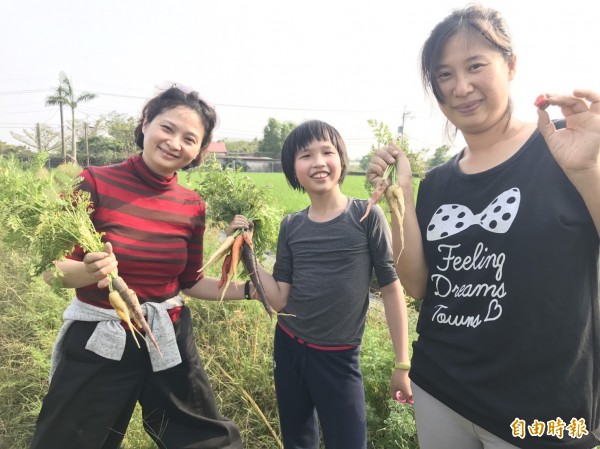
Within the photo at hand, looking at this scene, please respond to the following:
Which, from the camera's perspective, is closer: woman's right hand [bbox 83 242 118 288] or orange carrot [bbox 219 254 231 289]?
woman's right hand [bbox 83 242 118 288]

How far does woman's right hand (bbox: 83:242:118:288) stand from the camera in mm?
1666

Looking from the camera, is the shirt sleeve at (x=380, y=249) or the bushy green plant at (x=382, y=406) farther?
the bushy green plant at (x=382, y=406)

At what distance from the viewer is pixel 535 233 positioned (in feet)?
4.12

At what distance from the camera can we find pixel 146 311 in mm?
1975

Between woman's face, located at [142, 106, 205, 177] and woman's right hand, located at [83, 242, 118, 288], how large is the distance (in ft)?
1.72

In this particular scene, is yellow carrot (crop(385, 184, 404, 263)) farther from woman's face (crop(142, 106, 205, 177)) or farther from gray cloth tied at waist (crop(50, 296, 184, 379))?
gray cloth tied at waist (crop(50, 296, 184, 379))

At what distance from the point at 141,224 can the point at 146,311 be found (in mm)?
468

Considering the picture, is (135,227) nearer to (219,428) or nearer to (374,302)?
(219,428)

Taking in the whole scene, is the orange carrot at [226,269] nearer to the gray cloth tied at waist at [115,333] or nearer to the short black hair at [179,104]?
the gray cloth tied at waist at [115,333]

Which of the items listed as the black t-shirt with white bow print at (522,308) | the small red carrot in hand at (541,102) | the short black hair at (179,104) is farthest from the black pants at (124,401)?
the small red carrot in hand at (541,102)

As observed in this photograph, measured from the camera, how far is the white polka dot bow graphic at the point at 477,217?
52.2 inches

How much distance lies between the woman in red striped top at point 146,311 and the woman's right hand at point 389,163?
978mm

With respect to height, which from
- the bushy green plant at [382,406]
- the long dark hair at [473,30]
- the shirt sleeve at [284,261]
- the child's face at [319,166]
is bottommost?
the bushy green plant at [382,406]

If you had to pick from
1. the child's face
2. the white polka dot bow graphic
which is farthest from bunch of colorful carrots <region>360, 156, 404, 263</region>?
the child's face
